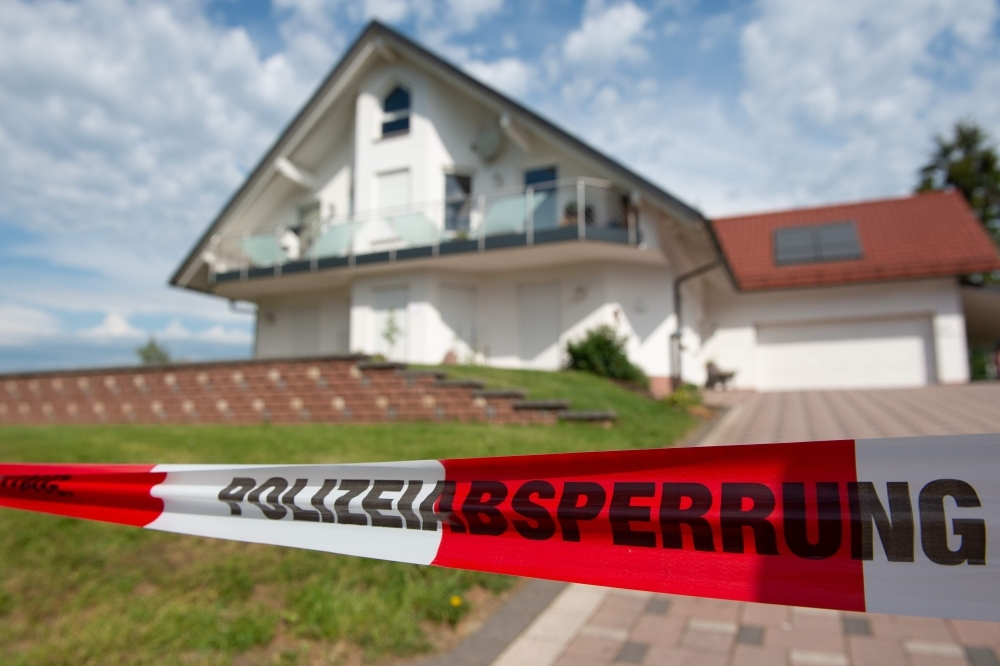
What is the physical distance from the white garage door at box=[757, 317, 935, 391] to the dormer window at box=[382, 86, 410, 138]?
13.5 metres

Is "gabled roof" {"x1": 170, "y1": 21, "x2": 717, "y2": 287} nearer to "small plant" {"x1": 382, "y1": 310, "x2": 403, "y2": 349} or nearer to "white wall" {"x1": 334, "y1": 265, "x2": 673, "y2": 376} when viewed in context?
"white wall" {"x1": 334, "y1": 265, "x2": 673, "y2": 376}

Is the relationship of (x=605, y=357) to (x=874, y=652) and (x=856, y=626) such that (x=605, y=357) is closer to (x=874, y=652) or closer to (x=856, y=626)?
(x=856, y=626)

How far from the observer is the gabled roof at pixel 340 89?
1412 cm

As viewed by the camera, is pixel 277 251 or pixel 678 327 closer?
pixel 678 327

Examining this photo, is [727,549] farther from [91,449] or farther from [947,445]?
[91,449]

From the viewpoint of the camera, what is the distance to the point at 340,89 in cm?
1822

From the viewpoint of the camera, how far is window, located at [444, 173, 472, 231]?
1706cm

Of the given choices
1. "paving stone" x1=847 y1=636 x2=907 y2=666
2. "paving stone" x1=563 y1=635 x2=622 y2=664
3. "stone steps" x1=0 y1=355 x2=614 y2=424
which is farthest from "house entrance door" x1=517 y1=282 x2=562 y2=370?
"paving stone" x1=847 y1=636 x2=907 y2=666

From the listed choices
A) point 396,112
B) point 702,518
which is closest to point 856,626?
point 702,518

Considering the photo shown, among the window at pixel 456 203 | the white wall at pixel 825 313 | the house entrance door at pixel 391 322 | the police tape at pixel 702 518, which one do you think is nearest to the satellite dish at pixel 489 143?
the window at pixel 456 203

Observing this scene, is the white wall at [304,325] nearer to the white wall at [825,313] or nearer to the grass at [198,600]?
the white wall at [825,313]

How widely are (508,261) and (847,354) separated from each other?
12002 millimetres

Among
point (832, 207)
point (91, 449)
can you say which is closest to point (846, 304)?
point (832, 207)

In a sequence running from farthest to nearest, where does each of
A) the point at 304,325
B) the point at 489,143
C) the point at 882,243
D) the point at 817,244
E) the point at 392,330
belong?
the point at 817,244 → the point at 882,243 → the point at 304,325 → the point at 489,143 → the point at 392,330
